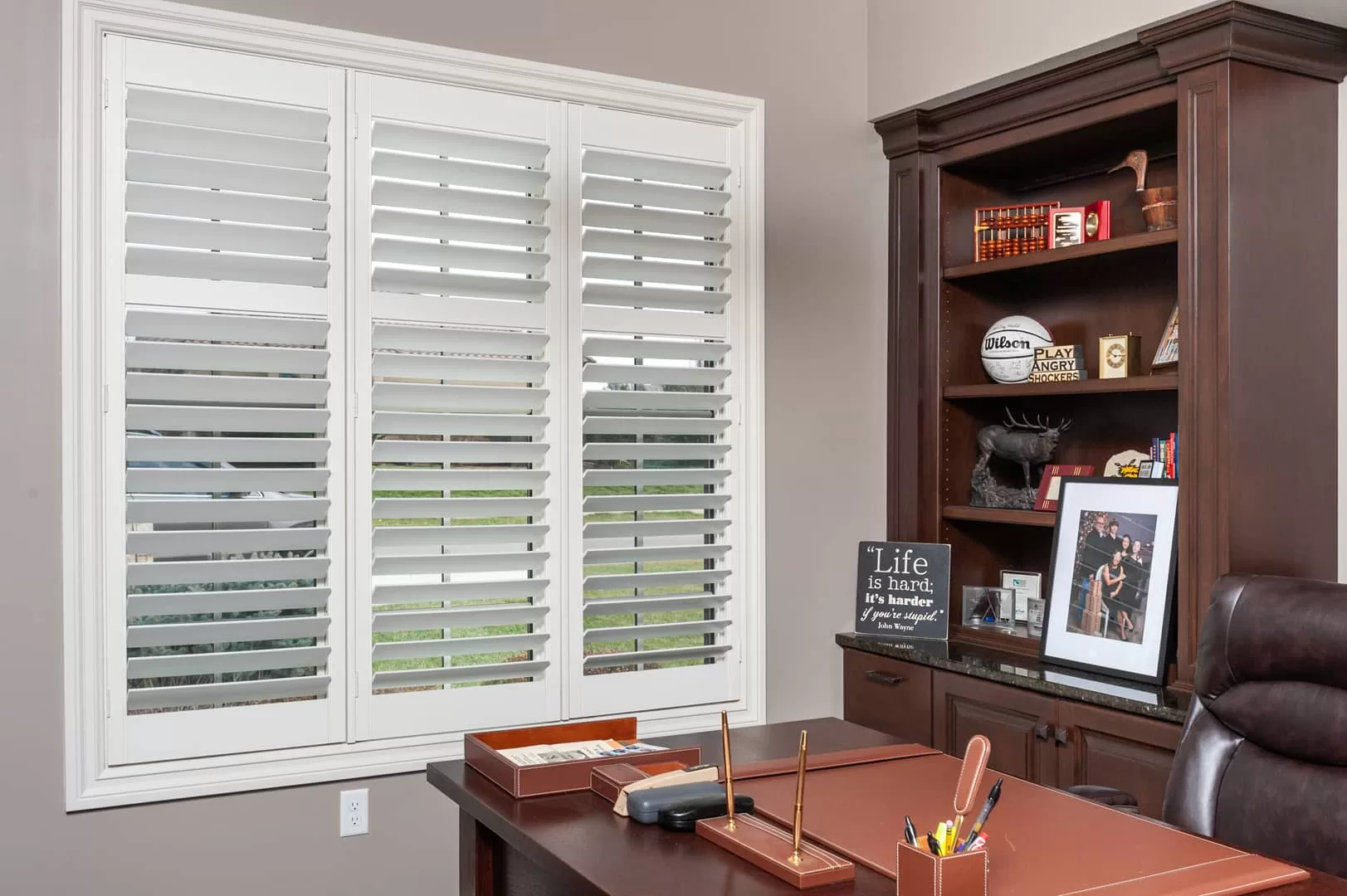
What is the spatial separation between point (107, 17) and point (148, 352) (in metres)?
0.78

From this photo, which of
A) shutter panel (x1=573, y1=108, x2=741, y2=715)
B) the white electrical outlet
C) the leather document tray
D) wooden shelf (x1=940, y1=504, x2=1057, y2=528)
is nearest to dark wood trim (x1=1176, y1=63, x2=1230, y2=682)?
wooden shelf (x1=940, y1=504, x2=1057, y2=528)

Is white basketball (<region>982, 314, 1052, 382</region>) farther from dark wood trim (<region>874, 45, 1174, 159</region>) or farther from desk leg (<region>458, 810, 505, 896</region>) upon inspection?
desk leg (<region>458, 810, 505, 896</region>)

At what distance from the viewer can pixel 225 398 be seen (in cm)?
273

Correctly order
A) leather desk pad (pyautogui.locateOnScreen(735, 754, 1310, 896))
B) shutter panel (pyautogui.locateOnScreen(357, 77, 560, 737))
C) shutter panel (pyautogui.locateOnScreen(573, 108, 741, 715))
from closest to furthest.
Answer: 1. leather desk pad (pyautogui.locateOnScreen(735, 754, 1310, 896))
2. shutter panel (pyautogui.locateOnScreen(357, 77, 560, 737))
3. shutter panel (pyautogui.locateOnScreen(573, 108, 741, 715))

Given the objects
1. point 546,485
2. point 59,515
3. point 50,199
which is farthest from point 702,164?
point 59,515

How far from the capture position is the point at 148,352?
2.67 m

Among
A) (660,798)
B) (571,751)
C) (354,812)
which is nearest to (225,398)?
(354,812)

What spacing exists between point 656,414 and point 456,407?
0.61 m

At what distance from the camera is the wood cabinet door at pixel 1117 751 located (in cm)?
258

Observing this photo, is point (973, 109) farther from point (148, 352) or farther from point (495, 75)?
point (148, 352)

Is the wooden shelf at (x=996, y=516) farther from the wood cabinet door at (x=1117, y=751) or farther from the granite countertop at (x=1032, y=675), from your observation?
the wood cabinet door at (x=1117, y=751)

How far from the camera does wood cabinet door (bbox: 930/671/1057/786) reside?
287cm

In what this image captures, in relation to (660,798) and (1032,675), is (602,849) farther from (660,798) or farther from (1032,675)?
(1032,675)

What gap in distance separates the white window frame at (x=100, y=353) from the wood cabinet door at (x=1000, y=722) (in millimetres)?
1329
